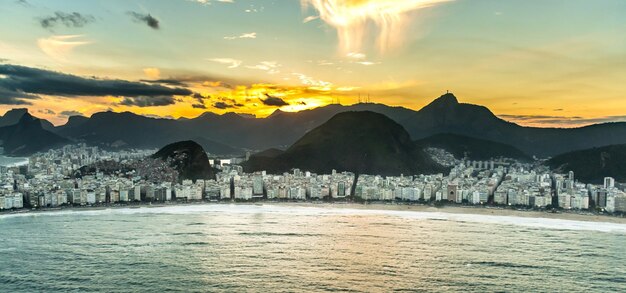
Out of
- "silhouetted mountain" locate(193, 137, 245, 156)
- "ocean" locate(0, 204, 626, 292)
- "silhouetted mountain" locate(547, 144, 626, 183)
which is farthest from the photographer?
"silhouetted mountain" locate(193, 137, 245, 156)

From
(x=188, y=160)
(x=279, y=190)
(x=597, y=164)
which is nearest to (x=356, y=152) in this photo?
(x=279, y=190)

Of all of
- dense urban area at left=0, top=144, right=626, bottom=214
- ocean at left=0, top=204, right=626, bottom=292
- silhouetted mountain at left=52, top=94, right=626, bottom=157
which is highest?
silhouetted mountain at left=52, top=94, right=626, bottom=157

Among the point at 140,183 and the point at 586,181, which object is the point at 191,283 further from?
the point at 586,181

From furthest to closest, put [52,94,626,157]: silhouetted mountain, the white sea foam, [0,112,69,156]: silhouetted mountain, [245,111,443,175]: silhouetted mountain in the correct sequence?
[0,112,69,156]: silhouetted mountain < [52,94,626,157]: silhouetted mountain < [245,111,443,175]: silhouetted mountain < the white sea foam

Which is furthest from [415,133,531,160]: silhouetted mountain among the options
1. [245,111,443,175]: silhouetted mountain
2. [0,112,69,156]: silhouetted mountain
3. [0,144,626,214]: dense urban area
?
[0,112,69,156]: silhouetted mountain

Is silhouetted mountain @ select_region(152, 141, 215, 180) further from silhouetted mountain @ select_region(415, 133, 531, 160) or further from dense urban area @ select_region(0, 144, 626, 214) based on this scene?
silhouetted mountain @ select_region(415, 133, 531, 160)

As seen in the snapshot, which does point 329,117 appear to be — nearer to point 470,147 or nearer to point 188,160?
point 470,147

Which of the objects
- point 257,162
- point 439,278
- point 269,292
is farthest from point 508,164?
point 269,292
